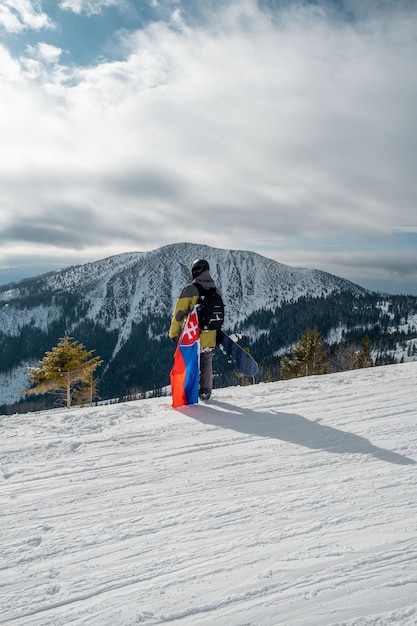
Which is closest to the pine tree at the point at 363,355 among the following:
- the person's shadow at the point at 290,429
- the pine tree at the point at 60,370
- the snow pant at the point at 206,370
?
the pine tree at the point at 60,370

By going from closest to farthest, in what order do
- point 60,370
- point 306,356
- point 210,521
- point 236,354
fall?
1. point 210,521
2. point 236,354
3. point 60,370
4. point 306,356

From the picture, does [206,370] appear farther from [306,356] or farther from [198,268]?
[306,356]

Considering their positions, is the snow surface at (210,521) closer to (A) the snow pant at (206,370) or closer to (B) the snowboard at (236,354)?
(A) the snow pant at (206,370)

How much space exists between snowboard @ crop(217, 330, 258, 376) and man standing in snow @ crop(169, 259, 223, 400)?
0.43 metres

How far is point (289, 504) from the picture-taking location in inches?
132

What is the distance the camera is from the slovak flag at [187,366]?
21.4 ft

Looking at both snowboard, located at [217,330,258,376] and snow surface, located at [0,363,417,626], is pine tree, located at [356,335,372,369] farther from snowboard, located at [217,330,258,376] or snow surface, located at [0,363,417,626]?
snow surface, located at [0,363,417,626]

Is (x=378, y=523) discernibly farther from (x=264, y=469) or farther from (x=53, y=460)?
(x=53, y=460)

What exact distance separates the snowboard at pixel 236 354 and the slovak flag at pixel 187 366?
0.80 meters

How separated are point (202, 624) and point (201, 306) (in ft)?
16.4

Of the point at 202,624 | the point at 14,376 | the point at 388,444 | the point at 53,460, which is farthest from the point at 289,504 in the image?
the point at 14,376

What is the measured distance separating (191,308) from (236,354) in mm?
1518

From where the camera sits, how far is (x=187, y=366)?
6.60 meters

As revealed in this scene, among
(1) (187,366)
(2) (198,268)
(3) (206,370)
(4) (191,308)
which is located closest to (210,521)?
(1) (187,366)
